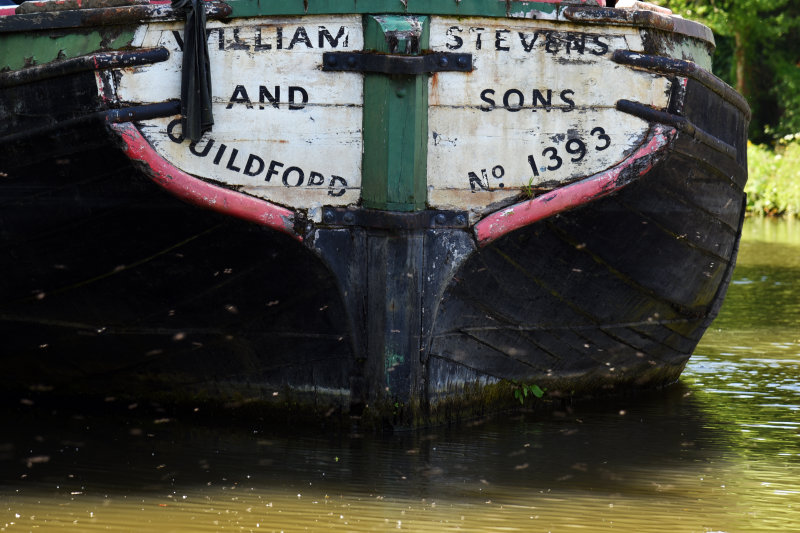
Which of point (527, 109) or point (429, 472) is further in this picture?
point (527, 109)

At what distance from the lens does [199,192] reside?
519cm

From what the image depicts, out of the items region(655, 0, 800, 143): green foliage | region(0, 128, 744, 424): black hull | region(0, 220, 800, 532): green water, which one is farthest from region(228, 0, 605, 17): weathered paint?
region(655, 0, 800, 143): green foliage

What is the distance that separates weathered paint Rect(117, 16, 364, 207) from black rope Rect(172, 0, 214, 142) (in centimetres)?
6

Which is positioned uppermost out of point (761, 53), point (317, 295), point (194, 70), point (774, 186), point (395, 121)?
point (194, 70)

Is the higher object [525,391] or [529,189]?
[529,189]

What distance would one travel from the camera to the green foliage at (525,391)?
6059mm

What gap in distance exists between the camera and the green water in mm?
4520

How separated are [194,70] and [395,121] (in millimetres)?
820

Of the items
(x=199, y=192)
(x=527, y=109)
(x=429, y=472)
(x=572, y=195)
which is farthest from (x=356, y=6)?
(x=429, y=472)

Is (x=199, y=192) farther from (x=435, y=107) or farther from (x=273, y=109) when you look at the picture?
(x=435, y=107)

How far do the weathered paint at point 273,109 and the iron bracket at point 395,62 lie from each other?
34 millimetres

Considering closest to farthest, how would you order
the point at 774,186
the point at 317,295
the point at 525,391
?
the point at 317,295
the point at 525,391
the point at 774,186

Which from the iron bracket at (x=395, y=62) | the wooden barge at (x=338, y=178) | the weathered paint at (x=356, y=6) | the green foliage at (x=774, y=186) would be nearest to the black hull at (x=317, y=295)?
the wooden barge at (x=338, y=178)

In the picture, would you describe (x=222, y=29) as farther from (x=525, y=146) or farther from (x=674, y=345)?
(x=674, y=345)
